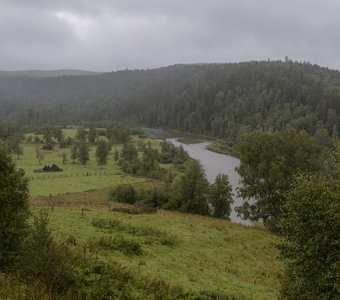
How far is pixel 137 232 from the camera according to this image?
39625mm

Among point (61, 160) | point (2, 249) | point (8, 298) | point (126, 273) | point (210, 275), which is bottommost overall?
point (61, 160)

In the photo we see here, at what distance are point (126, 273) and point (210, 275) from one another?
10.9 meters

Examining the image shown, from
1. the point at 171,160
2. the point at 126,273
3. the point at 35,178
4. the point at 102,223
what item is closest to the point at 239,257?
the point at 102,223

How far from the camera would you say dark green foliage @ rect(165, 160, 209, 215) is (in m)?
62.3

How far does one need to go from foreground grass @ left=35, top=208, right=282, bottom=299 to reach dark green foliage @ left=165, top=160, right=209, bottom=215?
7126 mm

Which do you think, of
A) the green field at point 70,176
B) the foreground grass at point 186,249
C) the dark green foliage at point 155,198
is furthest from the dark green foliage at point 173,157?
the foreground grass at point 186,249

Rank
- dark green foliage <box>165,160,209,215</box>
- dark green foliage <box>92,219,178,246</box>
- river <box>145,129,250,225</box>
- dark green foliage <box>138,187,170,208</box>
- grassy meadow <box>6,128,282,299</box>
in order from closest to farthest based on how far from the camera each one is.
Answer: grassy meadow <box>6,128,282,299</box> → dark green foliage <box>92,219,178,246</box> → dark green foliage <box>165,160,209,215</box> → dark green foliage <box>138,187,170,208</box> → river <box>145,129,250,225</box>

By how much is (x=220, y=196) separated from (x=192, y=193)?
14.0ft

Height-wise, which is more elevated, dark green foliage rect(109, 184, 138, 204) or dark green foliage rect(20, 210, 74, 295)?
dark green foliage rect(20, 210, 74, 295)

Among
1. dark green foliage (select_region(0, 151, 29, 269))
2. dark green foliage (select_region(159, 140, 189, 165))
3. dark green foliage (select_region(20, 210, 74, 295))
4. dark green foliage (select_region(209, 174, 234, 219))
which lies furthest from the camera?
dark green foliage (select_region(159, 140, 189, 165))

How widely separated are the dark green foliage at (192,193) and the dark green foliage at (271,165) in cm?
583

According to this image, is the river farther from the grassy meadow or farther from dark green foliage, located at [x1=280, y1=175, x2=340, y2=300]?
dark green foliage, located at [x1=280, y1=175, x2=340, y2=300]

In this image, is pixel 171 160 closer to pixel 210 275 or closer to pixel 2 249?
pixel 210 275

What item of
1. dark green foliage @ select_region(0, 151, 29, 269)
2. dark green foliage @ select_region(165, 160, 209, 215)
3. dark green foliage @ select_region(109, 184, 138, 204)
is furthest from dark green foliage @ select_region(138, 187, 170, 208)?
dark green foliage @ select_region(0, 151, 29, 269)
